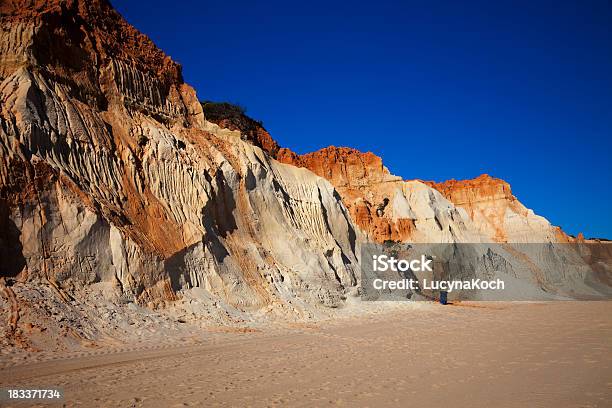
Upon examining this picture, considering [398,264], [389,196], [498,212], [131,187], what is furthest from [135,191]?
[498,212]

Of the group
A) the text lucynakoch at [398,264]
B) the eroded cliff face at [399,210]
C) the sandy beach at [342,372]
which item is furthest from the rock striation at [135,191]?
the eroded cliff face at [399,210]

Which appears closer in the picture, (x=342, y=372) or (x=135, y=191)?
(x=342, y=372)

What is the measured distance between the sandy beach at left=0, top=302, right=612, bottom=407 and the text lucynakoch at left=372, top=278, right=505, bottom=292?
13.0m

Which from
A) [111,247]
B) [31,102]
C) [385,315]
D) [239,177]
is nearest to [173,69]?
[239,177]

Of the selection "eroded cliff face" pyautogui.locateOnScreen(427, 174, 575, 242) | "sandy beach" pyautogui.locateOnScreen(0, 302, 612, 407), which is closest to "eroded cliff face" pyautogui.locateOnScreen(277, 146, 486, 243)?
"eroded cliff face" pyautogui.locateOnScreen(427, 174, 575, 242)

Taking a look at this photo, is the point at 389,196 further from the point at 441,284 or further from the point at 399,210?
the point at 441,284

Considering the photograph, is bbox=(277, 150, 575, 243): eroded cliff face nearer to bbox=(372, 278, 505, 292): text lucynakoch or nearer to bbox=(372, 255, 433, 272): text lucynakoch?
bbox=(372, 255, 433, 272): text lucynakoch

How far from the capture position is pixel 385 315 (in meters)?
21.2

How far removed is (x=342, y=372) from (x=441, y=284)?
26745 millimetres

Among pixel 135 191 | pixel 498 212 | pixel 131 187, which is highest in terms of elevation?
pixel 498 212

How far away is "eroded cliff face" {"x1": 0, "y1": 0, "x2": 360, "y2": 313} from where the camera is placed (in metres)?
13.1

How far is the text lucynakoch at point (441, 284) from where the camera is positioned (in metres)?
27.1

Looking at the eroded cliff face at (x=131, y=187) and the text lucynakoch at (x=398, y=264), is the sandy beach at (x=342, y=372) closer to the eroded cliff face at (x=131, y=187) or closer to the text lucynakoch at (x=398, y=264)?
the eroded cliff face at (x=131, y=187)

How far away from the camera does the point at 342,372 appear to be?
8.83 m
